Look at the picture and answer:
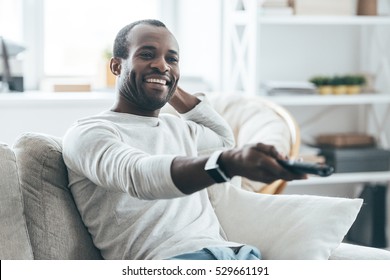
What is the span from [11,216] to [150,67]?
0.41 meters

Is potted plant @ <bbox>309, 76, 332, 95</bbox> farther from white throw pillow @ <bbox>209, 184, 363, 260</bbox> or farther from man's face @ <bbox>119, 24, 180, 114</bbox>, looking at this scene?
man's face @ <bbox>119, 24, 180, 114</bbox>

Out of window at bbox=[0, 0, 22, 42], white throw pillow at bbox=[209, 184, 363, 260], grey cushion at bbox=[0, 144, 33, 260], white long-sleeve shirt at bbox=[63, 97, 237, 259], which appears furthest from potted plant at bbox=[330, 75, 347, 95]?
grey cushion at bbox=[0, 144, 33, 260]

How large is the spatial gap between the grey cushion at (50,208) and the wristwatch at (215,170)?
0.52 meters

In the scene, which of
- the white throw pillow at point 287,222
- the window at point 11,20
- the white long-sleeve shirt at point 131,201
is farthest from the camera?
the window at point 11,20

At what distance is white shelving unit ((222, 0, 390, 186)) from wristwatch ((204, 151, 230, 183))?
1820 mm

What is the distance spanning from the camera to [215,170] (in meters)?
1.17

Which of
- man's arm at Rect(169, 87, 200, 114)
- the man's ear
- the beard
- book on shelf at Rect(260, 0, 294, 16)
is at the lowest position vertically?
man's arm at Rect(169, 87, 200, 114)

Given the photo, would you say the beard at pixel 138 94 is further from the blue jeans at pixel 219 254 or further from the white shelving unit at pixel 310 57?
the white shelving unit at pixel 310 57

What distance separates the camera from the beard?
1562 mm

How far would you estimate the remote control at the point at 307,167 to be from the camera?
3.55 ft

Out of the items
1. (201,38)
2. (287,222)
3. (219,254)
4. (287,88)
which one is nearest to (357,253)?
(287,222)

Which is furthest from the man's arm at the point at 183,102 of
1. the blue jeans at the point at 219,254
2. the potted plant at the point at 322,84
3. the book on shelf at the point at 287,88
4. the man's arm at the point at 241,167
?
the potted plant at the point at 322,84
